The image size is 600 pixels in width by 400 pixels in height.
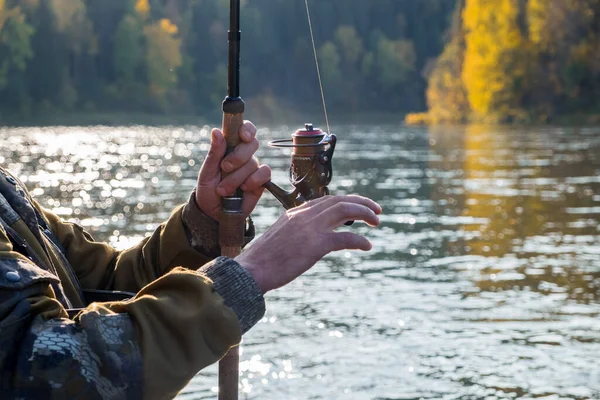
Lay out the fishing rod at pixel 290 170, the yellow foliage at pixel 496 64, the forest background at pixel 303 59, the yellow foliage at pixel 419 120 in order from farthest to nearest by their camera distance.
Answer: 1. the yellow foliage at pixel 419 120
2. the yellow foliage at pixel 496 64
3. the forest background at pixel 303 59
4. the fishing rod at pixel 290 170

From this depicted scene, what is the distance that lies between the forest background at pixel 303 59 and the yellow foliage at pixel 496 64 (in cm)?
7

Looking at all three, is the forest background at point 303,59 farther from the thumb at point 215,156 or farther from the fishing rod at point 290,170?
the thumb at point 215,156

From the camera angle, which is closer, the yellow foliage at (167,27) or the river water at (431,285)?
the river water at (431,285)

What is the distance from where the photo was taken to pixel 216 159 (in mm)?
2949

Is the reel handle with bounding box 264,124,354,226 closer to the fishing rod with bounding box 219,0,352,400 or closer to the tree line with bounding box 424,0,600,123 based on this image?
the fishing rod with bounding box 219,0,352,400

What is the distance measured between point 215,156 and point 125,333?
87cm

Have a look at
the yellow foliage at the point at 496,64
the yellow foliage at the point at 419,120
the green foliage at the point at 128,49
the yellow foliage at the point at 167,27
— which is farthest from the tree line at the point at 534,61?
the green foliage at the point at 128,49

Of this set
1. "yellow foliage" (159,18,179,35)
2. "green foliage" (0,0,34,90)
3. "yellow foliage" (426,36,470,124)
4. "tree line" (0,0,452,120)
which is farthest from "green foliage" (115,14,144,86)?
"yellow foliage" (426,36,470,124)

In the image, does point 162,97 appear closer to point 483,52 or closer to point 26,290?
point 483,52

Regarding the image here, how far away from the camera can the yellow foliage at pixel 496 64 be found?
55281 millimetres

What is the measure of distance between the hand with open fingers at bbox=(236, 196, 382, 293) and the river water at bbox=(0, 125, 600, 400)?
469cm

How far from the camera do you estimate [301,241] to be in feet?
7.73

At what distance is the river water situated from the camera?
293 inches

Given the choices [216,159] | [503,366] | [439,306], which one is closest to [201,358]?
[216,159]
